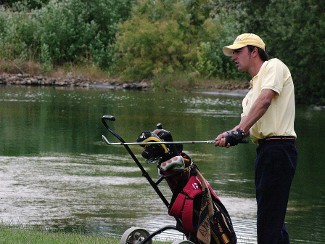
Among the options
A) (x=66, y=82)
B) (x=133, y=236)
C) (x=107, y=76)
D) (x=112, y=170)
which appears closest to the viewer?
(x=133, y=236)

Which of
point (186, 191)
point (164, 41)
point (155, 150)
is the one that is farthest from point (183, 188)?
point (164, 41)

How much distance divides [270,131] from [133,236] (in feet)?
4.78

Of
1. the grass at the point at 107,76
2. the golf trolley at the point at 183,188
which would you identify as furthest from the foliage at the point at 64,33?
the golf trolley at the point at 183,188

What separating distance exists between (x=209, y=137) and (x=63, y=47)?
31024 millimetres

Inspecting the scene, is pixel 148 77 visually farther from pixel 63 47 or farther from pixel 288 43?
pixel 288 43

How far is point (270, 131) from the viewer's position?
7609mm

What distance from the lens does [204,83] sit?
167 ft

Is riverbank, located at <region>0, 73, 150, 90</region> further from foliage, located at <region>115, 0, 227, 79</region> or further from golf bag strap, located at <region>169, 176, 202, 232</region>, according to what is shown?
golf bag strap, located at <region>169, 176, 202, 232</region>

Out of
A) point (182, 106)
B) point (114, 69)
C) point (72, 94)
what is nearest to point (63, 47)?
point (114, 69)

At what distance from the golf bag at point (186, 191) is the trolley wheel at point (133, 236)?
434 mm

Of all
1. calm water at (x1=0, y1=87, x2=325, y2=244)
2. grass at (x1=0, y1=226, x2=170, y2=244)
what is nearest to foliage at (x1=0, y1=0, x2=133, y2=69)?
calm water at (x1=0, y1=87, x2=325, y2=244)

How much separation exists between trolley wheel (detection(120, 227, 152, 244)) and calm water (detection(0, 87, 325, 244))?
3.62 m

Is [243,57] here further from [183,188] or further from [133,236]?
[133,236]

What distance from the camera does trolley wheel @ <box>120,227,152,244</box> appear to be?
8.13 meters
